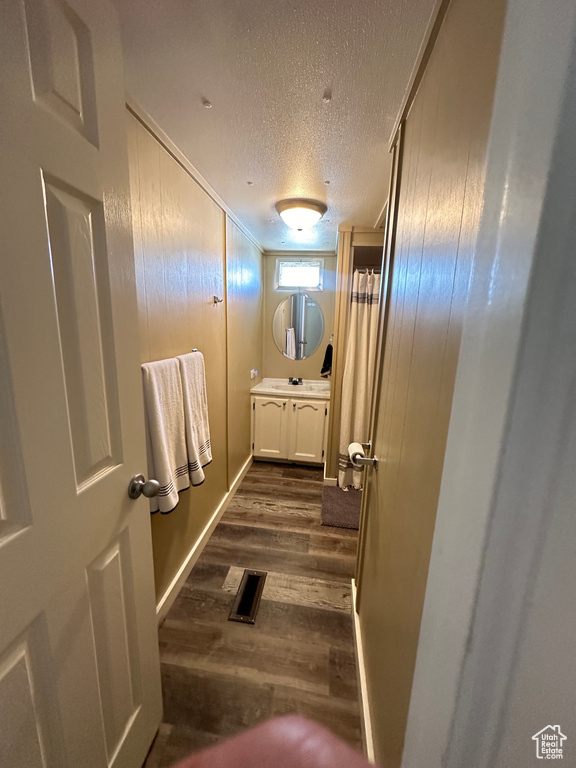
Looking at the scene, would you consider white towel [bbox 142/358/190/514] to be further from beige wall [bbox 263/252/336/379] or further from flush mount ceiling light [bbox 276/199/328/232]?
beige wall [bbox 263/252/336/379]

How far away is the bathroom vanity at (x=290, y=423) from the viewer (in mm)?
2957

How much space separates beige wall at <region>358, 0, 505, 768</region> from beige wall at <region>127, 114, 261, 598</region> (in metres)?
1.01

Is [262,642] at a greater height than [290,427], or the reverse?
[290,427]

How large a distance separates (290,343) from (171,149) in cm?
223

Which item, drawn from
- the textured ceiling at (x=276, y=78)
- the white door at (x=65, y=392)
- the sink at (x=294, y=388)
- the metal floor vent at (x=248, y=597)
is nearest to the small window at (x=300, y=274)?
the sink at (x=294, y=388)

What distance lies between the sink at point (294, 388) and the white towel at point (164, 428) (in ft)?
5.29

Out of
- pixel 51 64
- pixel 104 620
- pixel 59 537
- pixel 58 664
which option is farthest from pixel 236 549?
pixel 51 64

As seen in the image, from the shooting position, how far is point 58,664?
0.63 meters

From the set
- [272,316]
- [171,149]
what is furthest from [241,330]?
[171,149]

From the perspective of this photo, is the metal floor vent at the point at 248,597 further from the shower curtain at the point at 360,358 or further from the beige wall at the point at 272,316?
the beige wall at the point at 272,316

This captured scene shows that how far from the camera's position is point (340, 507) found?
8.07 ft

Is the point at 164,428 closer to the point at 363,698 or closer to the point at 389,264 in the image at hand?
the point at 389,264

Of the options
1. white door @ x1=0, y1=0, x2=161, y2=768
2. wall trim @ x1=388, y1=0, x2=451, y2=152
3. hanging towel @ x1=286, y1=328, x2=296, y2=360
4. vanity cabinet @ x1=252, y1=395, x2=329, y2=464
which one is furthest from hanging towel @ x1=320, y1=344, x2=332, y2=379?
white door @ x1=0, y1=0, x2=161, y2=768

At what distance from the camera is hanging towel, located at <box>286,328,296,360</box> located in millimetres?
3379
